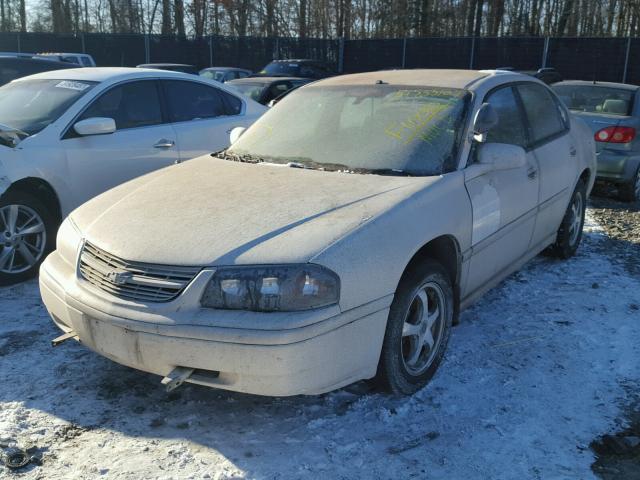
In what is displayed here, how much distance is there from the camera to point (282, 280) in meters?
2.79

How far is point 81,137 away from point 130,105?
0.67m

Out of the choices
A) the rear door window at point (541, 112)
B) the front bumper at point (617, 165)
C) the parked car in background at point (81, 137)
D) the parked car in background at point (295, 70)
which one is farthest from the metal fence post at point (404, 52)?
the rear door window at point (541, 112)

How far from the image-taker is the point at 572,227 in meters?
5.72

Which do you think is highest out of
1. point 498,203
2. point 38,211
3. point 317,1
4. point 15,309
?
point 317,1

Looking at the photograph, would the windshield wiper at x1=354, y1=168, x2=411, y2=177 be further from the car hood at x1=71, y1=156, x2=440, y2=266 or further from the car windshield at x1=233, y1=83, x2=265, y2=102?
the car windshield at x1=233, y1=83, x2=265, y2=102

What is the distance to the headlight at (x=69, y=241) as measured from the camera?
3.38m

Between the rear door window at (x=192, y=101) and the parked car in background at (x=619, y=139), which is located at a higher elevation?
the rear door window at (x=192, y=101)

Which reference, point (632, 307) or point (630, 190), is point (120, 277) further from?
point (630, 190)

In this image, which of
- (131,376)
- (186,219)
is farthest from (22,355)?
(186,219)

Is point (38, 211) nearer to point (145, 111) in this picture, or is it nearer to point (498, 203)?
point (145, 111)

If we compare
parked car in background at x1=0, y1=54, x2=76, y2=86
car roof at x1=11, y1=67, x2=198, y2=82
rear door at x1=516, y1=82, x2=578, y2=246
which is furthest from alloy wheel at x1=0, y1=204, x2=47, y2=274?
parked car in background at x1=0, y1=54, x2=76, y2=86

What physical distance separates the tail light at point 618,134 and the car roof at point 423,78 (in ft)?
12.2

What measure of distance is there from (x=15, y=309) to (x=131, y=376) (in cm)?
143

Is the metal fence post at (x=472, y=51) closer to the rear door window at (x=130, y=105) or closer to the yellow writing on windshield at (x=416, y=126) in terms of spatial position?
the rear door window at (x=130, y=105)
